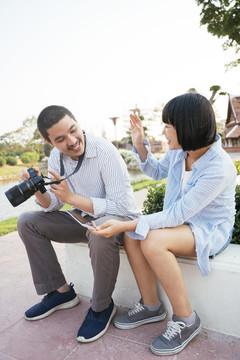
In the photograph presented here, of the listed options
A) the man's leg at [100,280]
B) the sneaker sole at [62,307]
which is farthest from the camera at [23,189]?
the sneaker sole at [62,307]

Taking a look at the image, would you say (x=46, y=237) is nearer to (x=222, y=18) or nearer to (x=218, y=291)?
(x=218, y=291)

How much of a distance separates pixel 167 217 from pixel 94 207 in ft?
1.41

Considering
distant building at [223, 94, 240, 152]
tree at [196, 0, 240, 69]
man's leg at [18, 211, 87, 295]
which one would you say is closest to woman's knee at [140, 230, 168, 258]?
man's leg at [18, 211, 87, 295]

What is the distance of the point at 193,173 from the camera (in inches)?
56.2

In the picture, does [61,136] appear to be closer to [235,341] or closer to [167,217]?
[167,217]

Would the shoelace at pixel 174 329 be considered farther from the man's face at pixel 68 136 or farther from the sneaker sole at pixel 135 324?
the man's face at pixel 68 136

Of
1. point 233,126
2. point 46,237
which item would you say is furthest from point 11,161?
point 46,237

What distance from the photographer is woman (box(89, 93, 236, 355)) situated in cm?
129

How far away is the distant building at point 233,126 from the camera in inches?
990

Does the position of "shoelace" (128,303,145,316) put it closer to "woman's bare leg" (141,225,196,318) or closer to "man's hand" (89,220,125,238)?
"woman's bare leg" (141,225,196,318)

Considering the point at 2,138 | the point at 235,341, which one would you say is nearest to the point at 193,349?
the point at 235,341

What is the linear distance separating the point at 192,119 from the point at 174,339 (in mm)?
1033

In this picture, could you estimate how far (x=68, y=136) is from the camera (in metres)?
1.57

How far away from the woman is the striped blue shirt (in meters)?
0.22
